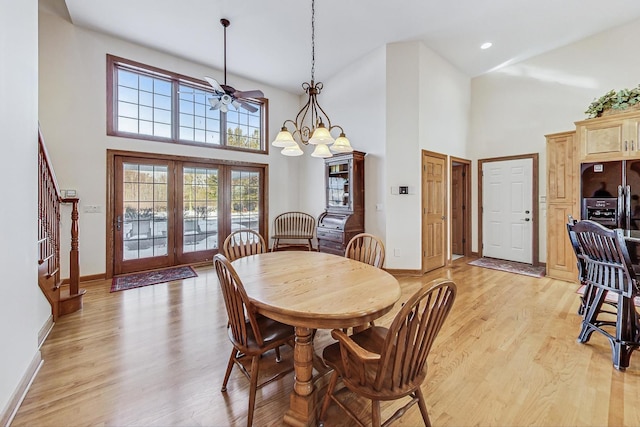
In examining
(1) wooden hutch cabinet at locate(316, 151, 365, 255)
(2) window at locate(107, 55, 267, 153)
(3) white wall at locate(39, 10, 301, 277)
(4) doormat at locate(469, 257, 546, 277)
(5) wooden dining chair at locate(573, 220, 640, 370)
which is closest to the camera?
(5) wooden dining chair at locate(573, 220, 640, 370)

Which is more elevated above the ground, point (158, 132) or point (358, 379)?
point (158, 132)

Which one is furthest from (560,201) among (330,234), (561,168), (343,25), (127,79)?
(127,79)

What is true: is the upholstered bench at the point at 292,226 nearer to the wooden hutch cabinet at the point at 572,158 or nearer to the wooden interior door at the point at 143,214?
the wooden interior door at the point at 143,214

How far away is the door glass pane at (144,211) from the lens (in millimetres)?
4379

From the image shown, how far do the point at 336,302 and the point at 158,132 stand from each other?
15.3 feet

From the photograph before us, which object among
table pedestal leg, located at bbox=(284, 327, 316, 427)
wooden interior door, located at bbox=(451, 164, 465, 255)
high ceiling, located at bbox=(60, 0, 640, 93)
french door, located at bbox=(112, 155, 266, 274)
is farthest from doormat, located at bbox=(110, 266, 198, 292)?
wooden interior door, located at bbox=(451, 164, 465, 255)

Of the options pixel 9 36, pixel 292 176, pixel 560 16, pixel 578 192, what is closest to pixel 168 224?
pixel 292 176

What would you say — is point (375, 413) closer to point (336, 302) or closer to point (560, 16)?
point (336, 302)

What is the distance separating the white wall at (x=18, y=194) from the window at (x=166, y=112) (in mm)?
2337

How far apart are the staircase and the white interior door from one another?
6.69m

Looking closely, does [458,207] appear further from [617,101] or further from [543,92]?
[617,101]

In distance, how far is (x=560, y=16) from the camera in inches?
149

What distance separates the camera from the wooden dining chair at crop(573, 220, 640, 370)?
200cm

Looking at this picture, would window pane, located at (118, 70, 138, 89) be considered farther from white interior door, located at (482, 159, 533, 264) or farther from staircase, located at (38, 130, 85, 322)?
white interior door, located at (482, 159, 533, 264)
